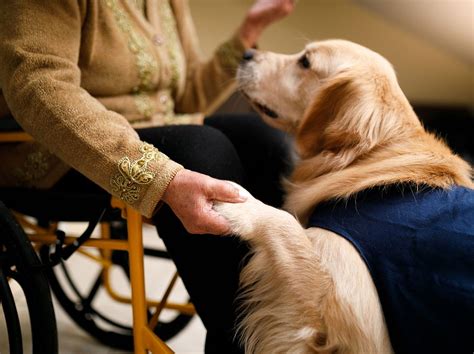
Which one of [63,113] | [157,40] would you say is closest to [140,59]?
[157,40]

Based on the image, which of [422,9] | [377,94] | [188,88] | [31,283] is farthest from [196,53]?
[422,9]

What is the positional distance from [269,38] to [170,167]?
2058mm

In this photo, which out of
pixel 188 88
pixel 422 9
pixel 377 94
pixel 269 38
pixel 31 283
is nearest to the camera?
pixel 31 283

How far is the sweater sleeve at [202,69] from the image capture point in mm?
1230

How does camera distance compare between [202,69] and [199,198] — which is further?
[202,69]

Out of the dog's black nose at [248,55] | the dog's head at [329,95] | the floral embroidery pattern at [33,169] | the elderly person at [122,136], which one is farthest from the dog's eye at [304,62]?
the floral embroidery pattern at [33,169]

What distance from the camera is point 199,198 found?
2.29ft

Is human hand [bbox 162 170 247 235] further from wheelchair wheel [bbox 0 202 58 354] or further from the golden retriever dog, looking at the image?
wheelchair wheel [bbox 0 202 58 354]

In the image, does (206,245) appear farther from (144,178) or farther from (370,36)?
(370,36)

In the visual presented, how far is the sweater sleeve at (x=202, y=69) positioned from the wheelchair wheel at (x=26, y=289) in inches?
23.1

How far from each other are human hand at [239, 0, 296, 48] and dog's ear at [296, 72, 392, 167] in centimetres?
35

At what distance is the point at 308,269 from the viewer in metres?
0.69

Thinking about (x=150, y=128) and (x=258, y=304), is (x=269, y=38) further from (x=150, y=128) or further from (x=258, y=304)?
(x=258, y=304)

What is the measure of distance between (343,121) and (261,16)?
1.53 feet
